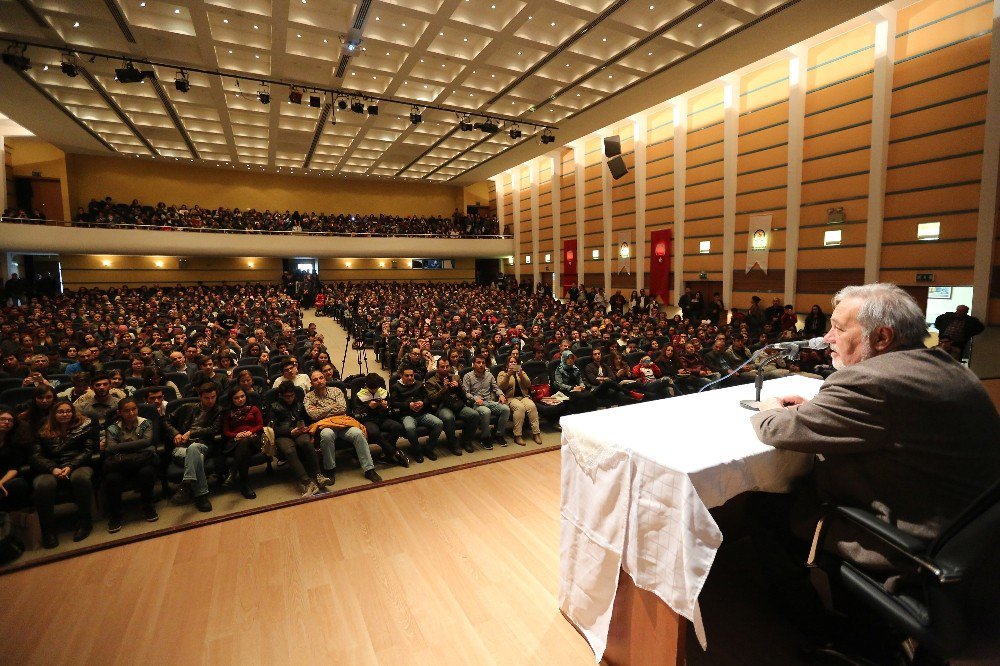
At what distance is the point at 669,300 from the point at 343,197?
17.4m

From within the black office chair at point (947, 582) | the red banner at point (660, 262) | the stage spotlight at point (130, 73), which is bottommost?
the black office chair at point (947, 582)

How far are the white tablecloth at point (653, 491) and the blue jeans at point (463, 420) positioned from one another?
2574mm

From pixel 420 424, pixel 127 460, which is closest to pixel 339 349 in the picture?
pixel 420 424

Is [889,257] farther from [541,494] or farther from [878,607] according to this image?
[878,607]

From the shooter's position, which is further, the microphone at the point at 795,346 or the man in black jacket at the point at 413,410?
the man in black jacket at the point at 413,410

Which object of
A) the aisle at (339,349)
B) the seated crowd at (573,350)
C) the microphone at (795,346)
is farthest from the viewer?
the aisle at (339,349)

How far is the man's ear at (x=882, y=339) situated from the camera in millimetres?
1509

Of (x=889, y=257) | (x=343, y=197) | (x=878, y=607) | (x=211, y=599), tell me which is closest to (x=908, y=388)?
(x=878, y=607)

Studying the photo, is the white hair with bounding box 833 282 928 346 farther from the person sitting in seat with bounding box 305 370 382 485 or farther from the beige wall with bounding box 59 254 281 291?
the beige wall with bounding box 59 254 281 291

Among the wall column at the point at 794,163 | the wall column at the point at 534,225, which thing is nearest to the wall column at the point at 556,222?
the wall column at the point at 534,225

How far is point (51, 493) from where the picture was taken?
3199mm

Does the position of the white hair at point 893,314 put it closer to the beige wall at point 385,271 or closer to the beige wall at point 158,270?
the beige wall at point 385,271

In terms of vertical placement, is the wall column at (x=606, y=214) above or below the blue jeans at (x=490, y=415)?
above

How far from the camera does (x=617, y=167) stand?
1438 cm
